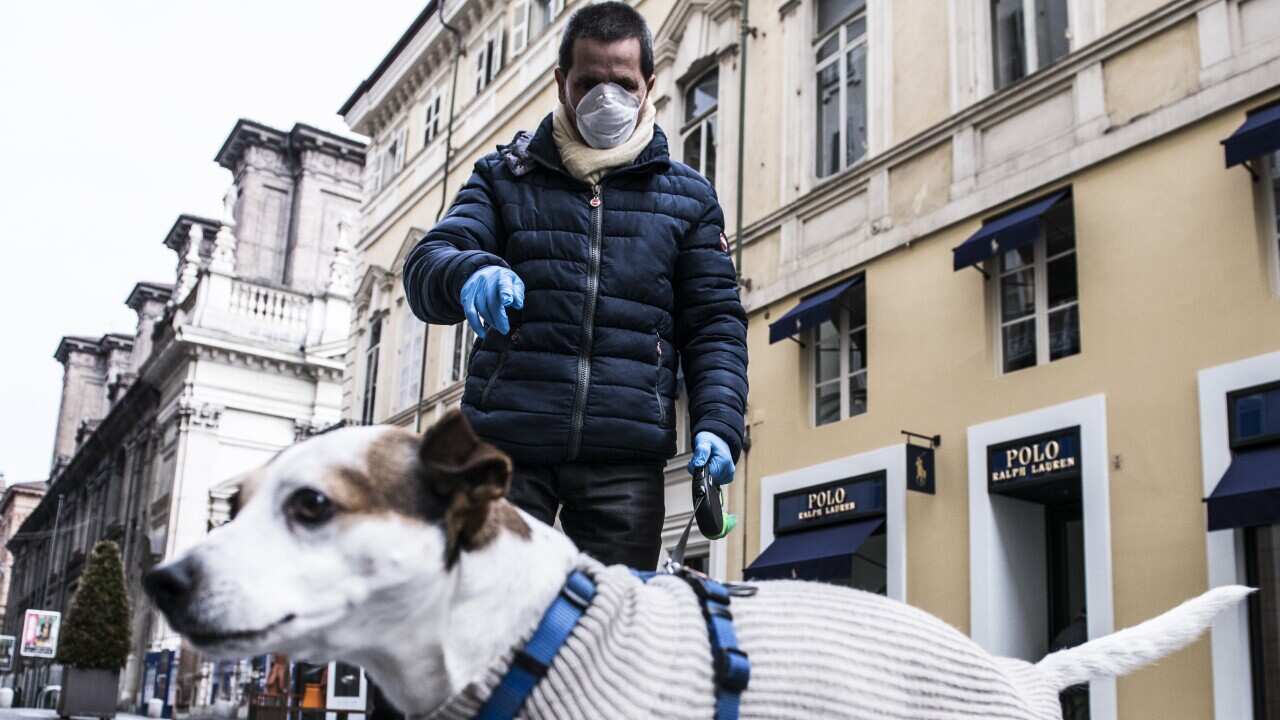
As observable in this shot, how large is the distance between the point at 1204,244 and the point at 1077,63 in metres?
2.10

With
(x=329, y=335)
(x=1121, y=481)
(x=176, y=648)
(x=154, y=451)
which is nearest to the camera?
(x=1121, y=481)

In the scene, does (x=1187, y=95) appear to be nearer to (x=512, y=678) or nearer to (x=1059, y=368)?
(x=1059, y=368)

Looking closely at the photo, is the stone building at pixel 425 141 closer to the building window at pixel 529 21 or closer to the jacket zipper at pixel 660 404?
the building window at pixel 529 21

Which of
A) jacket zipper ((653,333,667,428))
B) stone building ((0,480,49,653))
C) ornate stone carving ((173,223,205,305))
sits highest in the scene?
ornate stone carving ((173,223,205,305))

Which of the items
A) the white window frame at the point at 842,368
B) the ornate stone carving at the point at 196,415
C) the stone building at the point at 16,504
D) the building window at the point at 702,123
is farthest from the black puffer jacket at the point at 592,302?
the stone building at the point at 16,504

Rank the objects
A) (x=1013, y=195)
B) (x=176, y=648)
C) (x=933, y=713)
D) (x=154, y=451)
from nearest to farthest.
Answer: (x=933, y=713) < (x=1013, y=195) < (x=176, y=648) < (x=154, y=451)

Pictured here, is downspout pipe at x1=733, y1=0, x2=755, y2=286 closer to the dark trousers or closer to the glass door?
the glass door

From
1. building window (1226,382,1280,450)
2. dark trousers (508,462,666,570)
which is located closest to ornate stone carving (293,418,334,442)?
building window (1226,382,1280,450)

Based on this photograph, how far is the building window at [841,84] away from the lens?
1280 cm

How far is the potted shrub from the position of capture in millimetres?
21969

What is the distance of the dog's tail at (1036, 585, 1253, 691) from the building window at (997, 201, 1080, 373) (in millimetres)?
7220

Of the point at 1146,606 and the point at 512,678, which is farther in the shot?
the point at 1146,606

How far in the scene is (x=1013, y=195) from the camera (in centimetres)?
1034

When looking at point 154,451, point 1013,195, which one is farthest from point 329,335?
point 1013,195
